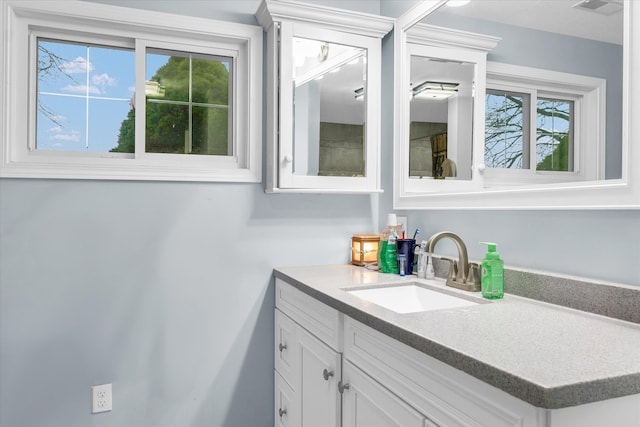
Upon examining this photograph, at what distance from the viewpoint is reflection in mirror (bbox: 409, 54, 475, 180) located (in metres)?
1.70

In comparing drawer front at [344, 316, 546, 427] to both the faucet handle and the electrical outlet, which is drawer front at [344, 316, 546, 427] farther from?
the electrical outlet

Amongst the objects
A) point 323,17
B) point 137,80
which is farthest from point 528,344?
point 137,80

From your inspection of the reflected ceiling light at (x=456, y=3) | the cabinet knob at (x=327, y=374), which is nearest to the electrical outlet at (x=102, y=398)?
the cabinet knob at (x=327, y=374)

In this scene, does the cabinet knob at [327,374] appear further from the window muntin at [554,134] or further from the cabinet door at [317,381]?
the window muntin at [554,134]

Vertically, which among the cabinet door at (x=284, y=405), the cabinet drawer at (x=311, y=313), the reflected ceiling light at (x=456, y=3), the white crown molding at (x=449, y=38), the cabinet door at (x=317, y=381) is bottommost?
the cabinet door at (x=284, y=405)

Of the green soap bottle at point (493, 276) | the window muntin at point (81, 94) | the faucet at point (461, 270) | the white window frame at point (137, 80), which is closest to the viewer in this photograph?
the green soap bottle at point (493, 276)

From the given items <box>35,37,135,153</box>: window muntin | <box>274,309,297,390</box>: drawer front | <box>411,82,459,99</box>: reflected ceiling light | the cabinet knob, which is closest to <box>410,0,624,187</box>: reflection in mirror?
<box>411,82,459,99</box>: reflected ceiling light

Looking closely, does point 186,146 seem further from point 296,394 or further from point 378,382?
point 378,382

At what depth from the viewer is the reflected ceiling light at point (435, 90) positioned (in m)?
1.80

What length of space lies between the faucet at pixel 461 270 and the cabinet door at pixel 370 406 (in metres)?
0.51

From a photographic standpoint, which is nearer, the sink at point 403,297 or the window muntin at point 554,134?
the window muntin at point 554,134

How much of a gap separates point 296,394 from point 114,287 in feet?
2.95

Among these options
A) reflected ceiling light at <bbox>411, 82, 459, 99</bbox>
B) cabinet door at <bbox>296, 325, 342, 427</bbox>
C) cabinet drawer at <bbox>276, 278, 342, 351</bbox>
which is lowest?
cabinet door at <bbox>296, 325, 342, 427</bbox>

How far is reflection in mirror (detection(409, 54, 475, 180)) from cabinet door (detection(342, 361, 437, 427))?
88cm
